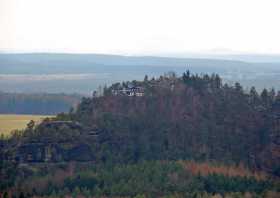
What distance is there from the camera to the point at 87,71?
136875 mm

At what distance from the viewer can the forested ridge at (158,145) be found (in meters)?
35.8

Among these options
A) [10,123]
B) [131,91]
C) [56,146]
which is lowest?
[10,123]

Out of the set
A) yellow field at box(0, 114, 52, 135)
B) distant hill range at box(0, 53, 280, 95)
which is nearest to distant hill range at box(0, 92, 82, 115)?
distant hill range at box(0, 53, 280, 95)

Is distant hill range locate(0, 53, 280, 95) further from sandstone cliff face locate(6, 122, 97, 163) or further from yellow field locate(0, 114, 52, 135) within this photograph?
sandstone cliff face locate(6, 122, 97, 163)

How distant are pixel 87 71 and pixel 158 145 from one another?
95550 millimetres

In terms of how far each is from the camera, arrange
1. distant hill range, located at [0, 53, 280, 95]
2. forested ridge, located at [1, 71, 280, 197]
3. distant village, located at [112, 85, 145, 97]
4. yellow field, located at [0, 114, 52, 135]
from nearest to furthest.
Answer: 1. forested ridge, located at [1, 71, 280, 197]
2. distant village, located at [112, 85, 145, 97]
3. yellow field, located at [0, 114, 52, 135]
4. distant hill range, located at [0, 53, 280, 95]

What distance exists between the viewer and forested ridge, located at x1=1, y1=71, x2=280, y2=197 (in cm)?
3575

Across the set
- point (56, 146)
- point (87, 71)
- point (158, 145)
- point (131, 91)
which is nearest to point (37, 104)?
point (131, 91)

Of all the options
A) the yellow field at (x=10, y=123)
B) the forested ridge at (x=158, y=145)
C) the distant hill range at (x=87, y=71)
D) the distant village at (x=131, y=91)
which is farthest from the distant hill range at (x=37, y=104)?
the forested ridge at (x=158, y=145)

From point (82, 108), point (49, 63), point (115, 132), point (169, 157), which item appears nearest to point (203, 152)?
point (169, 157)

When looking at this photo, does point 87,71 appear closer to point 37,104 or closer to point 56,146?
point 37,104

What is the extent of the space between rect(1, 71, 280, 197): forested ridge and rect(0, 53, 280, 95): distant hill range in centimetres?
3005

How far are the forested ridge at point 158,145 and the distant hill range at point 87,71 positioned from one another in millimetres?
30046

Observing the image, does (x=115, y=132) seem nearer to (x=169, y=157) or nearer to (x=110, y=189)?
(x=169, y=157)
